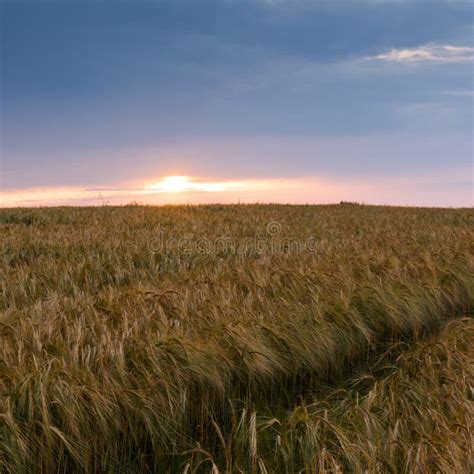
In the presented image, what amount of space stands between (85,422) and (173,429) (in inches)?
26.0

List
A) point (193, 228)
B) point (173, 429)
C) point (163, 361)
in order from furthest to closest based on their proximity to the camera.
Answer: point (193, 228) < point (163, 361) < point (173, 429)

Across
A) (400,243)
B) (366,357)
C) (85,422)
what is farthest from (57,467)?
(400,243)

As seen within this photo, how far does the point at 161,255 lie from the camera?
29.5 feet

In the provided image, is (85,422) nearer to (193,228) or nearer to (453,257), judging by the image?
(453,257)
